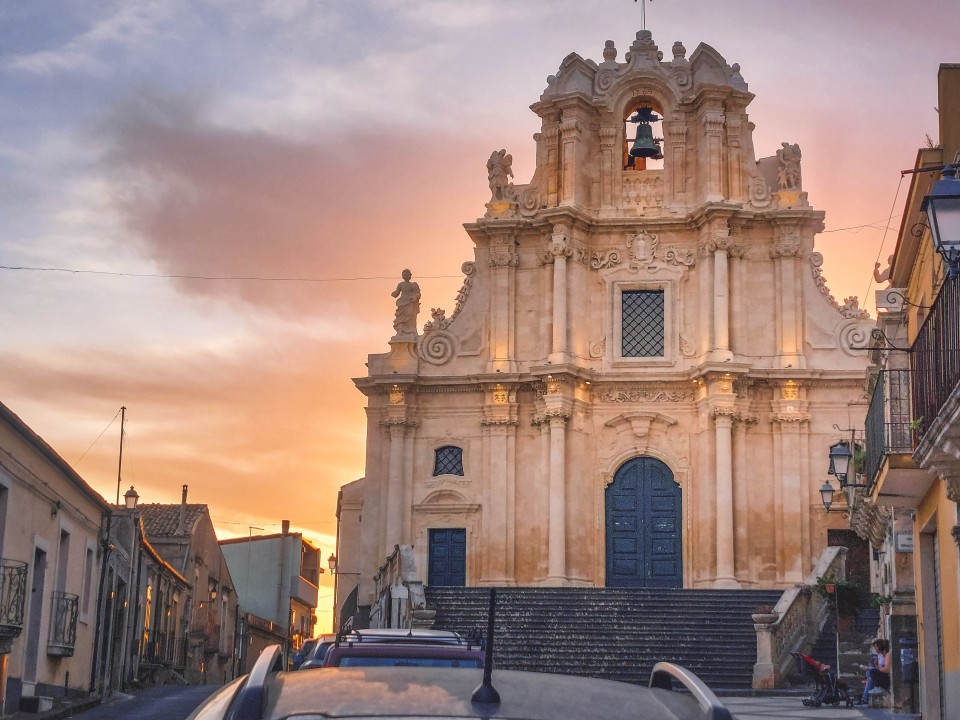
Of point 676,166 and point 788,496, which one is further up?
point 676,166

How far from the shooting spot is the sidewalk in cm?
1833

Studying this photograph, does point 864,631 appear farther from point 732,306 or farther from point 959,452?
point 959,452

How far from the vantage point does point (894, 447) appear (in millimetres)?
16281

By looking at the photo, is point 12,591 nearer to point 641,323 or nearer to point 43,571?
point 43,571

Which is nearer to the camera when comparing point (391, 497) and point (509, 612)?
point (509, 612)

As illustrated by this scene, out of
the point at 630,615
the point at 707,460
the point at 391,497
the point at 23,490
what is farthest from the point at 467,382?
the point at 23,490

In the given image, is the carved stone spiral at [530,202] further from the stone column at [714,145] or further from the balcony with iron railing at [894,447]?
the balcony with iron railing at [894,447]

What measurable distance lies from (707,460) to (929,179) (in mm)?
19232

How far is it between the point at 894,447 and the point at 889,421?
1176 mm

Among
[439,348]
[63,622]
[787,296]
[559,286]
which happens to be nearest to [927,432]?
[63,622]

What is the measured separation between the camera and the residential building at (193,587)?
4003 cm

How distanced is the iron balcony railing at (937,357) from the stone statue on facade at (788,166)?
65.7 ft

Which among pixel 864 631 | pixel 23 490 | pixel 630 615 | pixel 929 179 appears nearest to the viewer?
pixel 929 179

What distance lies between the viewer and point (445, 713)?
3291 mm
